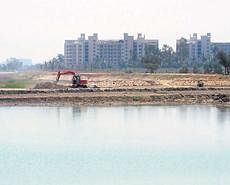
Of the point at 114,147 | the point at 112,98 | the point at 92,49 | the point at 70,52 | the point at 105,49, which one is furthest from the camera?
Answer: the point at 70,52

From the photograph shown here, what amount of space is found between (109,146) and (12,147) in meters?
3.58

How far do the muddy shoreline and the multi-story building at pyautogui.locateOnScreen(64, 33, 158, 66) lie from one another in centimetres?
10308

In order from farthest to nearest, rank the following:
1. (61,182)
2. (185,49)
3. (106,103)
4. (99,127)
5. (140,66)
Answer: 1. (185,49)
2. (140,66)
3. (106,103)
4. (99,127)
5. (61,182)

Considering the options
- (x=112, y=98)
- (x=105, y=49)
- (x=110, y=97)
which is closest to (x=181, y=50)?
(x=105, y=49)

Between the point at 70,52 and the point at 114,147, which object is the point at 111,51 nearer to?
the point at 70,52

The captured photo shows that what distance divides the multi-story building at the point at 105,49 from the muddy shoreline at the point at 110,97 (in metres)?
103

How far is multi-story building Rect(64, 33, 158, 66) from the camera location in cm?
15825

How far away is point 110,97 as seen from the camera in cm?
4356

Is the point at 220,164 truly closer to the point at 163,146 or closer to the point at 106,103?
the point at 163,146

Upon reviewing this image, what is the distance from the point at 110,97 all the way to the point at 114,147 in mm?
20042

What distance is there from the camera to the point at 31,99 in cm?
4275

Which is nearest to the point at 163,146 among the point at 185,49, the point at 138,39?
the point at 185,49

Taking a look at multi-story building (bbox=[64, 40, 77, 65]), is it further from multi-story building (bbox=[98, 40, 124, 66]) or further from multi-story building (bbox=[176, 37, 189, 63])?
multi-story building (bbox=[176, 37, 189, 63])

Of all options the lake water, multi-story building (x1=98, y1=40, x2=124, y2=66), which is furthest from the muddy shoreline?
multi-story building (x1=98, y1=40, x2=124, y2=66)
